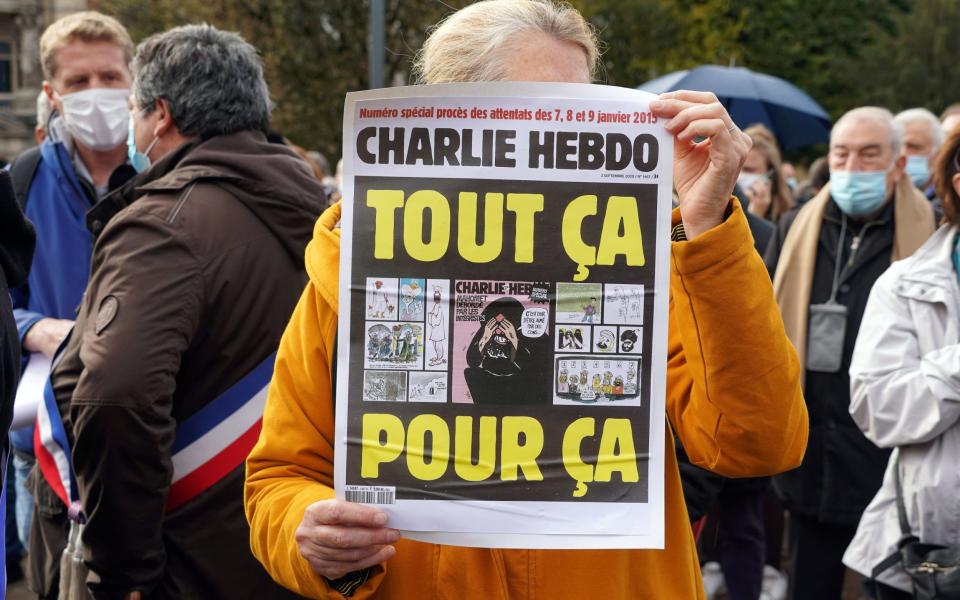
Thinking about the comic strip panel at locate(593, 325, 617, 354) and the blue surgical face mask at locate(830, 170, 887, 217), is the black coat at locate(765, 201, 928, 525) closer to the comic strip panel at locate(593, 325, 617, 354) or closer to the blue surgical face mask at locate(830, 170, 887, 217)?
the blue surgical face mask at locate(830, 170, 887, 217)

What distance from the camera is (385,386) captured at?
1713 mm

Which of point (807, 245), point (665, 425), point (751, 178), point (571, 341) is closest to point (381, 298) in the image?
point (571, 341)

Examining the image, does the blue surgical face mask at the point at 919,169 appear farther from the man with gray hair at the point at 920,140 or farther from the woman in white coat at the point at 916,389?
the woman in white coat at the point at 916,389

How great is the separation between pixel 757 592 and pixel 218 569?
3127 mm

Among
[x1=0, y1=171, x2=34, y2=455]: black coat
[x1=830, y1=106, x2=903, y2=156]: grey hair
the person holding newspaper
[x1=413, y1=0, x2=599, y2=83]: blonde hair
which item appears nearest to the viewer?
the person holding newspaper

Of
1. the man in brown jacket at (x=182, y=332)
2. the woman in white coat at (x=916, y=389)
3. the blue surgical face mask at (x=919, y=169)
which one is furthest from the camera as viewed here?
the blue surgical face mask at (x=919, y=169)

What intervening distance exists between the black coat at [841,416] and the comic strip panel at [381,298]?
11.0ft

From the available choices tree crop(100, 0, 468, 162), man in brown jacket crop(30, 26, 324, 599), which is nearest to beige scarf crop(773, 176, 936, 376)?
man in brown jacket crop(30, 26, 324, 599)

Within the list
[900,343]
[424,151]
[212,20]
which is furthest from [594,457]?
[212,20]

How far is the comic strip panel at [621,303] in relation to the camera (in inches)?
67.1

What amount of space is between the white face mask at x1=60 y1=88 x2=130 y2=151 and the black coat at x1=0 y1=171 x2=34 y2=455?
1904mm

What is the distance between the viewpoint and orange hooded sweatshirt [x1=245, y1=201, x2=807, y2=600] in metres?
1.71

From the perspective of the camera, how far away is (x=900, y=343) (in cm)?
347

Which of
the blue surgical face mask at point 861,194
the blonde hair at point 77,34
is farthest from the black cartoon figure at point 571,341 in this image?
the blue surgical face mask at point 861,194
